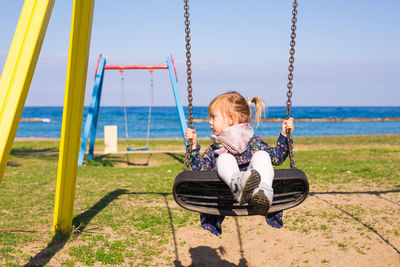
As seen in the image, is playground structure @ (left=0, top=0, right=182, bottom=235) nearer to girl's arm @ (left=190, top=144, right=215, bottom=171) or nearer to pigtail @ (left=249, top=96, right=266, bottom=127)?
girl's arm @ (left=190, top=144, right=215, bottom=171)

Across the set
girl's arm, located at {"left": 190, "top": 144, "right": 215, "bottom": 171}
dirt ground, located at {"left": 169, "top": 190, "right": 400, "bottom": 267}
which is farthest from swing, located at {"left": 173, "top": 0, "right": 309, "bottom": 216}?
dirt ground, located at {"left": 169, "top": 190, "right": 400, "bottom": 267}

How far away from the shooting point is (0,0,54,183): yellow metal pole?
2764mm

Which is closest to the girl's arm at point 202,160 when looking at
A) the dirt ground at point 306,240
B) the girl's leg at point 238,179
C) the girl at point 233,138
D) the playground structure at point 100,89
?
the girl at point 233,138

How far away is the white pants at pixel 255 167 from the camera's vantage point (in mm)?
2484

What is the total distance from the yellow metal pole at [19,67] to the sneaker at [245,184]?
1.64 metres

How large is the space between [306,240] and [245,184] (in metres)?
2.61

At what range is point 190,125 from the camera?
2.87 metres

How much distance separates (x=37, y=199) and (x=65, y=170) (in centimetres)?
247

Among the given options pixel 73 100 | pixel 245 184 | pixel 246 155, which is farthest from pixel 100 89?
pixel 245 184

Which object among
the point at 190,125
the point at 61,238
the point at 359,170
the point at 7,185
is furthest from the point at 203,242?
the point at 359,170

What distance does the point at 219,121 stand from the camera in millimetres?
3047

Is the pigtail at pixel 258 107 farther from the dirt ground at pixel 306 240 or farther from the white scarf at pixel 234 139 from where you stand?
the dirt ground at pixel 306 240

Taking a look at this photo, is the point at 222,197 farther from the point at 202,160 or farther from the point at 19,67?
the point at 19,67

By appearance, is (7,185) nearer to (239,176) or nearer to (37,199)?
(37,199)
